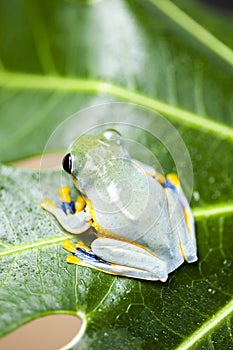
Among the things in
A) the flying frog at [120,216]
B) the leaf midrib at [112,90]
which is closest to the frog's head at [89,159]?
the flying frog at [120,216]

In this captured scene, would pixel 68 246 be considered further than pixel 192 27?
No

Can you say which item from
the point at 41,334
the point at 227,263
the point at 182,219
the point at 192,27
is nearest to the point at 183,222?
the point at 182,219

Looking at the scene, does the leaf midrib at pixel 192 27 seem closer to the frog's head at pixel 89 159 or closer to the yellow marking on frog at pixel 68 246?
the frog's head at pixel 89 159

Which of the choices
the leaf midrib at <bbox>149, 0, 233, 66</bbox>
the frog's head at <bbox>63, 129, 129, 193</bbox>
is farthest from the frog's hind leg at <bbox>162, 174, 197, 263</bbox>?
the leaf midrib at <bbox>149, 0, 233, 66</bbox>

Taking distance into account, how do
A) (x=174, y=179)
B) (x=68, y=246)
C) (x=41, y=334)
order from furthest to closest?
(x=41, y=334) < (x=174, y=179) < (x=68, y=246)

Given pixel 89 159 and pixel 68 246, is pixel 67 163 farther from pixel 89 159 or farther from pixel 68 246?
pixel 68 246

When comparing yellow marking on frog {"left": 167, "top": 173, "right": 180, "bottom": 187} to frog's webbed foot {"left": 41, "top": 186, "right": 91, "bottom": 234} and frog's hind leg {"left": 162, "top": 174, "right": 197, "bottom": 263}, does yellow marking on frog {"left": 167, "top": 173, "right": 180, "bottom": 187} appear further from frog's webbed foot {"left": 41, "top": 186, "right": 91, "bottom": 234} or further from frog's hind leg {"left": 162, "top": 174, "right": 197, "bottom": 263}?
frog's webbed foot {"left": 41, "top": 186, "right": 91, "bottom": 234}

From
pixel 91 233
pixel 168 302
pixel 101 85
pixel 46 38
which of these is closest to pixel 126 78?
pixel 101 85
